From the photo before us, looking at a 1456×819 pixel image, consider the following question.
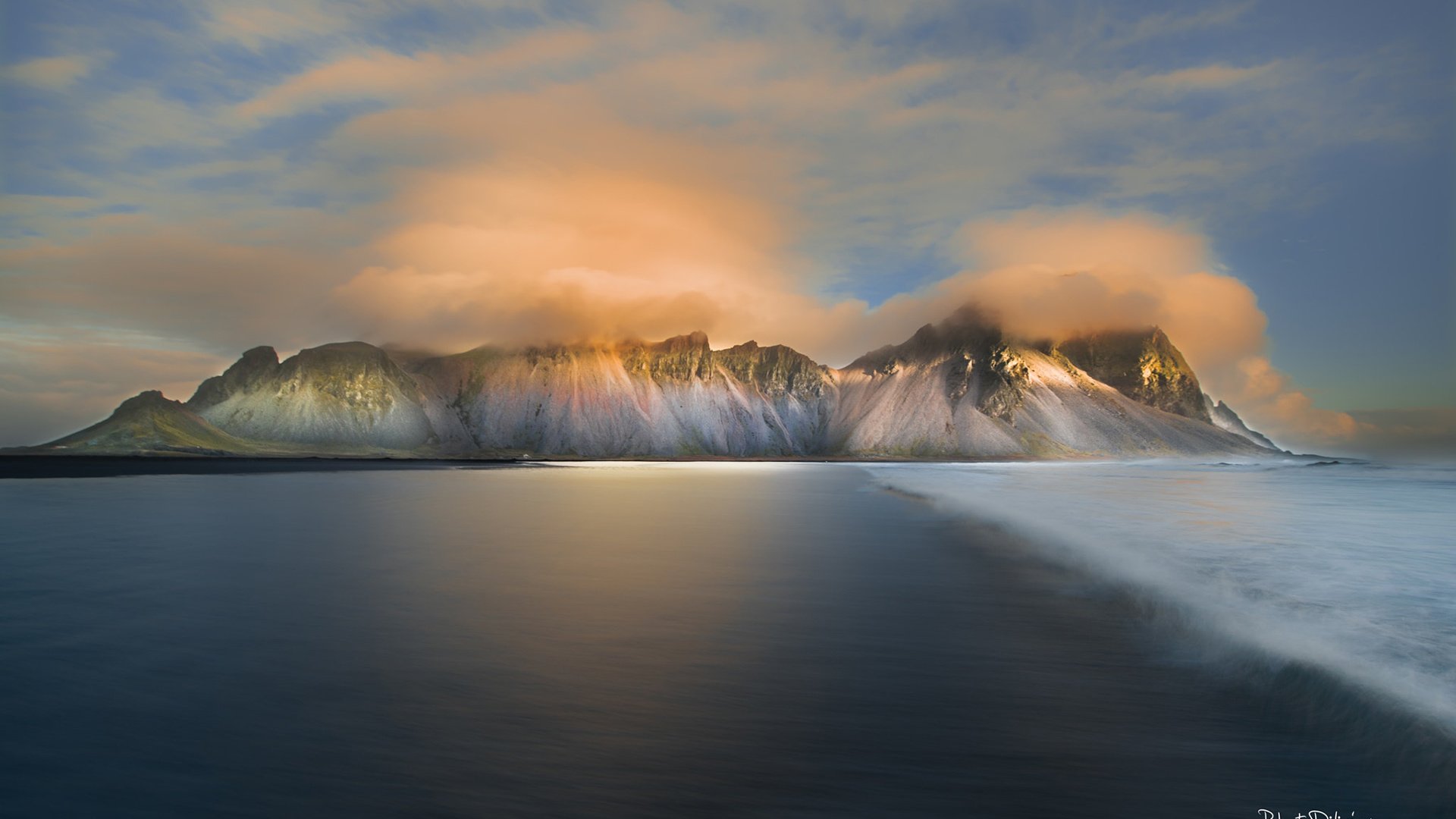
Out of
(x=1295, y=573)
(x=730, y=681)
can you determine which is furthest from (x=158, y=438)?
(x=1295, y=573)

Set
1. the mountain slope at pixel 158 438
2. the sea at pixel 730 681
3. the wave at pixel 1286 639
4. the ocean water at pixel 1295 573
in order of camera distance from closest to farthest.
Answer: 1. the sea at pixel 730 681
2. the wave at pixel 1286 639
3. the ocean water at pixel 1295 573
4. the mountain slope at pixel 158 438

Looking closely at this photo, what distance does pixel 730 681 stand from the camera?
9.80 meters

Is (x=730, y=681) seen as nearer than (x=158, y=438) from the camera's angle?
Yes

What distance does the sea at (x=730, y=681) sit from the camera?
6.50 metres

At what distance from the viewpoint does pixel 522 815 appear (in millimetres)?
6020

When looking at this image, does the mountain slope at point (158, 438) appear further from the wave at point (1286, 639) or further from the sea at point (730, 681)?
the wave at point (1286, 639)

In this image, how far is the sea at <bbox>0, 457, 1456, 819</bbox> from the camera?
6.50 m

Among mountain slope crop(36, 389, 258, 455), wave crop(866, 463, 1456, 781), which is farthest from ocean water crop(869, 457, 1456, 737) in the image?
mountain slope crop(36, 389, 258, 455)

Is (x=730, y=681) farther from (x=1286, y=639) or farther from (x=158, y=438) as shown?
(x=158, y=438)

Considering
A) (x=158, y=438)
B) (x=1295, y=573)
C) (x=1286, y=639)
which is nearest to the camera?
(x=1286, y=639)

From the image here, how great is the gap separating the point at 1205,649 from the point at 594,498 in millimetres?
41565

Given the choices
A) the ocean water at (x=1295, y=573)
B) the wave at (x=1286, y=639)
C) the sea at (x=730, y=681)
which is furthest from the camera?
the ocean water at (x=1295, y=573)

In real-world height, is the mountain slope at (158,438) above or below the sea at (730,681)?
above

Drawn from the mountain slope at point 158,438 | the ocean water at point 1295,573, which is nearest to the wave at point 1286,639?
the ocean water at point 1295,573
